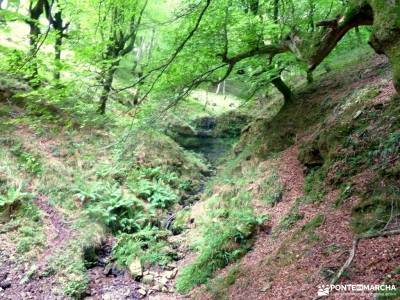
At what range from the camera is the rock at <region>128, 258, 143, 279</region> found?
8734 millimetres

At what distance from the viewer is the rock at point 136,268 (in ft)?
28.7

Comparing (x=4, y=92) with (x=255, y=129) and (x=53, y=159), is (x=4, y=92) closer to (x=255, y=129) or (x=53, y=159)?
(x=53, y=159)

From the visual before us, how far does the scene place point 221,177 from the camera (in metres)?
13.4

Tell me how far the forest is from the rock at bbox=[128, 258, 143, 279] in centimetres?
5

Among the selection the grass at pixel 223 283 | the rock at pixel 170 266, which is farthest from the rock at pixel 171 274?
the grass at pixel 223 283

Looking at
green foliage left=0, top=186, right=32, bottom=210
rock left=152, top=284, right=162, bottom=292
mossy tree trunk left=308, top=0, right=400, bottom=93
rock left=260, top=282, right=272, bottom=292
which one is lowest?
rock left=152, top=284, right=162, bottom=292

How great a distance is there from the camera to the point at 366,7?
5605 mm

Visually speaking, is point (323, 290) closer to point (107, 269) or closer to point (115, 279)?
point (115, 279)

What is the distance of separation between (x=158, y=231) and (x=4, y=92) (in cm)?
872

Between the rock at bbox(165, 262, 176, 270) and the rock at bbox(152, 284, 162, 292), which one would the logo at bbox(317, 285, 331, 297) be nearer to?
the rock at bbox(152, 284, 162, 292)

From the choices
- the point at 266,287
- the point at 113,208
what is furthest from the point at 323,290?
the point at 113,208

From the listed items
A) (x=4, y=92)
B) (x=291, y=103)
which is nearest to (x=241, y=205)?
(x=291, y=103)

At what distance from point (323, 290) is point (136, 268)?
214 inches

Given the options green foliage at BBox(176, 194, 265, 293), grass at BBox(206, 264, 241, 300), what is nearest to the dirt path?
green foliage at BBox(176, 194, 265, 293)
